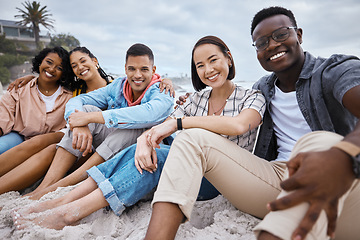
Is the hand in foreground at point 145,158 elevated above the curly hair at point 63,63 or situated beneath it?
situated beneath

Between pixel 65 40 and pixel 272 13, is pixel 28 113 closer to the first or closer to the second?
pixel 272 13

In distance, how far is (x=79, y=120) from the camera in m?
2.58

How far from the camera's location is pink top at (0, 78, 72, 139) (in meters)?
3.21

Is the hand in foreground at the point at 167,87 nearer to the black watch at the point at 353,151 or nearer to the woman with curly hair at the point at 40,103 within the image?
the woman with curly hair at the point at 40,103

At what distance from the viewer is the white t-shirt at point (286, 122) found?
79.8 inches

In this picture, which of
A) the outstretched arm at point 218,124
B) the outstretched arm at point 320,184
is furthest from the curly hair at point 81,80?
the outstretched arm at point 320,184

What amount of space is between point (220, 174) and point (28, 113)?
2.93 meters

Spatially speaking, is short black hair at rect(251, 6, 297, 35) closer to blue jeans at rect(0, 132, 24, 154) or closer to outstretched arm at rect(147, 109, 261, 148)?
outstretched arm at rect(147, 109, 261, 148)

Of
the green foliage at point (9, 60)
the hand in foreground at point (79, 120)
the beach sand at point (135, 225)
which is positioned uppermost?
the green foliage at point (9, 60)

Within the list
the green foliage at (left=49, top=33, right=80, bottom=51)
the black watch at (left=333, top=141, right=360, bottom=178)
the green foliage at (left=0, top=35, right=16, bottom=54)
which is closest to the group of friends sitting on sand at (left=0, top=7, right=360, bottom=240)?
the black watch at (left=333, top=141, right=360, bottom=178)

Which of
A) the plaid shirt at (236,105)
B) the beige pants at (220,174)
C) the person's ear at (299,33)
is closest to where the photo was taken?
the beige pants at (220,174)

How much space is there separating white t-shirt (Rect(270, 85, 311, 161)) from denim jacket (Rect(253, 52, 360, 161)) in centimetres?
8

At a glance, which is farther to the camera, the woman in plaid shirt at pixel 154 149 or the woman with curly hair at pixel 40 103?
the woman with curly hair at pixel 40 103

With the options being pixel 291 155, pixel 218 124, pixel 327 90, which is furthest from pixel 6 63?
pixel 291 155
